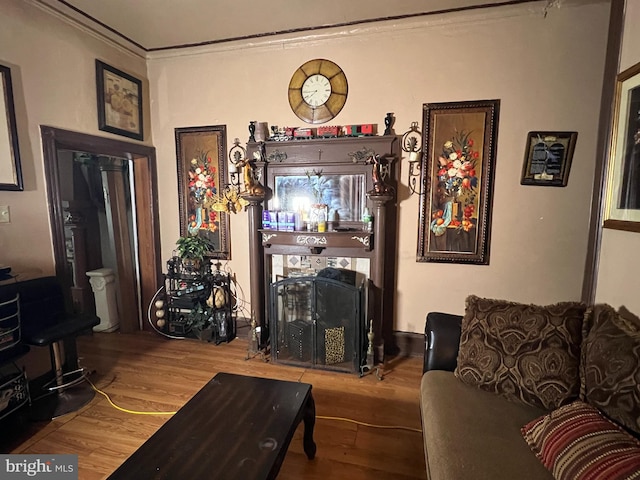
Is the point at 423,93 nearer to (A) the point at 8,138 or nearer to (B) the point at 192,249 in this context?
(B) the point at 192,249

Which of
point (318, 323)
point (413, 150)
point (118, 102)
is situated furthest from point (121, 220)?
point (413, 150)

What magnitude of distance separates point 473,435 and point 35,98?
317cm

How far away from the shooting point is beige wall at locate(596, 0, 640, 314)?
4.75ft

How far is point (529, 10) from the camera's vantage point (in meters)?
2.24

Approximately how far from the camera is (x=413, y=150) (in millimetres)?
2539

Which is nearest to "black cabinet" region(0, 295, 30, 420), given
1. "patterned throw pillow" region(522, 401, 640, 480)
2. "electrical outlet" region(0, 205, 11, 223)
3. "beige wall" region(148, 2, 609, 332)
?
"electrical outlet" region(0, 205, 11, 223)

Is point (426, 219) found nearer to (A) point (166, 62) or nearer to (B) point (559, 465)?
(B) point (559, 465)

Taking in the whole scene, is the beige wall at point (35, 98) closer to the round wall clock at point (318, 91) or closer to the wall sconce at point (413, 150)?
the round wall clock at point (318, 91)

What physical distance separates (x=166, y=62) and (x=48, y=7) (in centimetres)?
90

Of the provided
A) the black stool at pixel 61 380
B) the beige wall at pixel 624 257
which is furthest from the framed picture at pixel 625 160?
the black stool at pixel 61 380

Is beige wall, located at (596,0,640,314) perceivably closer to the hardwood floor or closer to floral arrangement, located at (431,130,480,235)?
floral arrangement, located at (431,130,480,235)

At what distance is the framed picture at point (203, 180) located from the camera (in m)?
2.95

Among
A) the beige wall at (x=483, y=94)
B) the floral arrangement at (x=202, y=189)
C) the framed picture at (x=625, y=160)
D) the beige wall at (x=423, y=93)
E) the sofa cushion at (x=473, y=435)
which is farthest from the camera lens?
the floral arrangement at (x=202, y=189)

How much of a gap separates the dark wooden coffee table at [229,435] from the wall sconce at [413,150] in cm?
179
